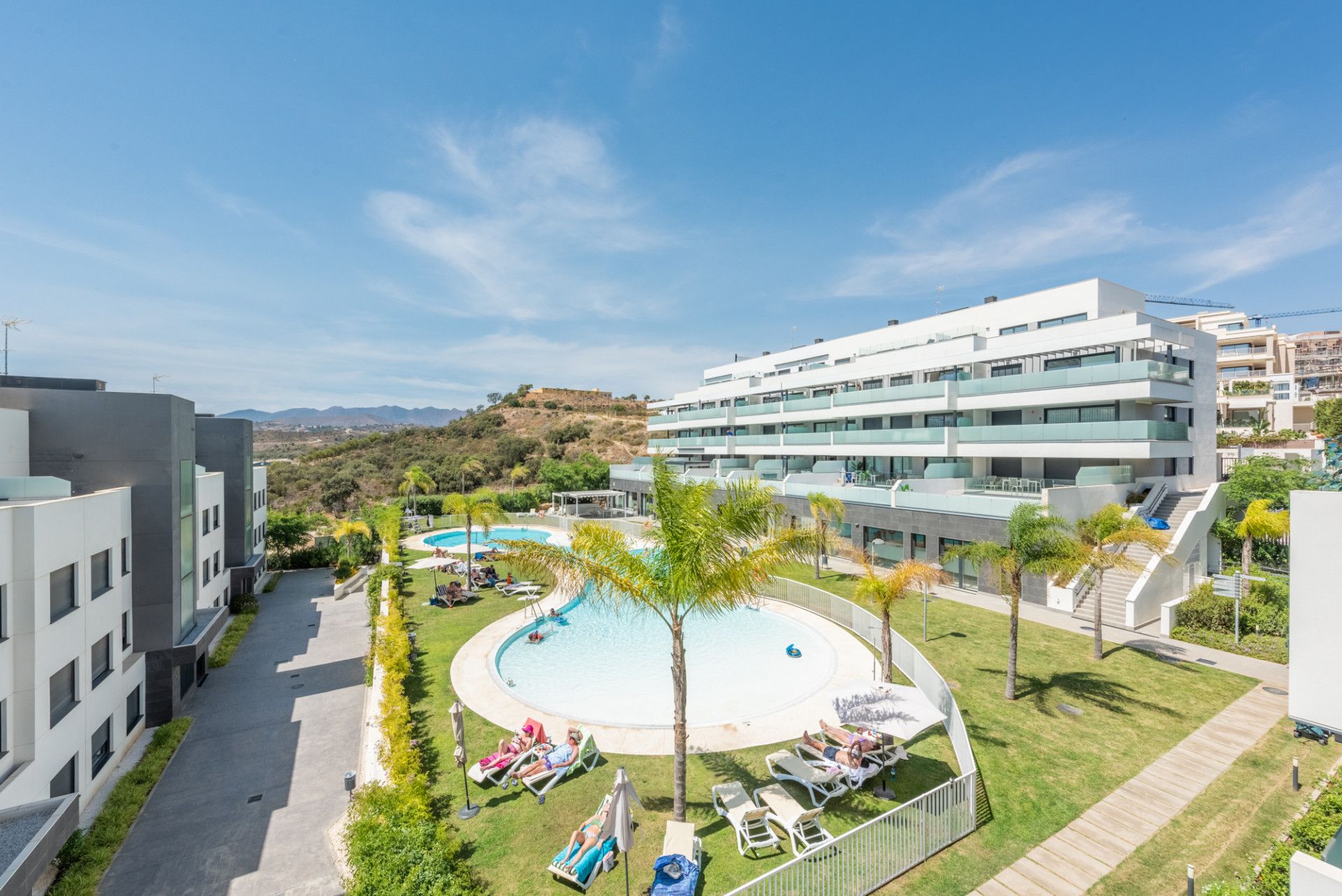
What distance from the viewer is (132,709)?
13.8 m

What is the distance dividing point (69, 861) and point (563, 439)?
78.6 m

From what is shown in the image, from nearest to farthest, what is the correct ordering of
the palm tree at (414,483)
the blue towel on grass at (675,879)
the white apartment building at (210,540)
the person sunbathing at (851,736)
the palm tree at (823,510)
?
the blue towel on grass at (675,879)
the person sunbathing at (851,736)
the white apartment building at (210,540)
the palm tree at (823,510)
the palm tree at (414,483)

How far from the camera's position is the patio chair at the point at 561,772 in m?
11.0

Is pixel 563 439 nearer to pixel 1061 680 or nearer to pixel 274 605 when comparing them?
pixel 274 605

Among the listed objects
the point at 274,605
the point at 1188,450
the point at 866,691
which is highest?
the point at 1188,450

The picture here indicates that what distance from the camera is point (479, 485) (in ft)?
236

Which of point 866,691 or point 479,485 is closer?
point 866,691

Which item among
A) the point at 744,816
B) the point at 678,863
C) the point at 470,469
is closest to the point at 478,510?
the point at 744,816

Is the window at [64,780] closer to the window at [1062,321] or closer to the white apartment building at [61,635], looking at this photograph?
the white apartment building at [61,635]

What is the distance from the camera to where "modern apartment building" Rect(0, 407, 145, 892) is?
900cm

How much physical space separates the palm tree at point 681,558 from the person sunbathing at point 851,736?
159 inches

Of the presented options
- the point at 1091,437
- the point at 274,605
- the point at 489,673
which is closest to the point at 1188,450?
the point at 1091,437

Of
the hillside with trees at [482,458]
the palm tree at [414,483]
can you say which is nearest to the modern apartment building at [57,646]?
the palm tree at [414,483]

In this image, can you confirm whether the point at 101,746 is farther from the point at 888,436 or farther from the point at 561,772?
the point at 888,436
